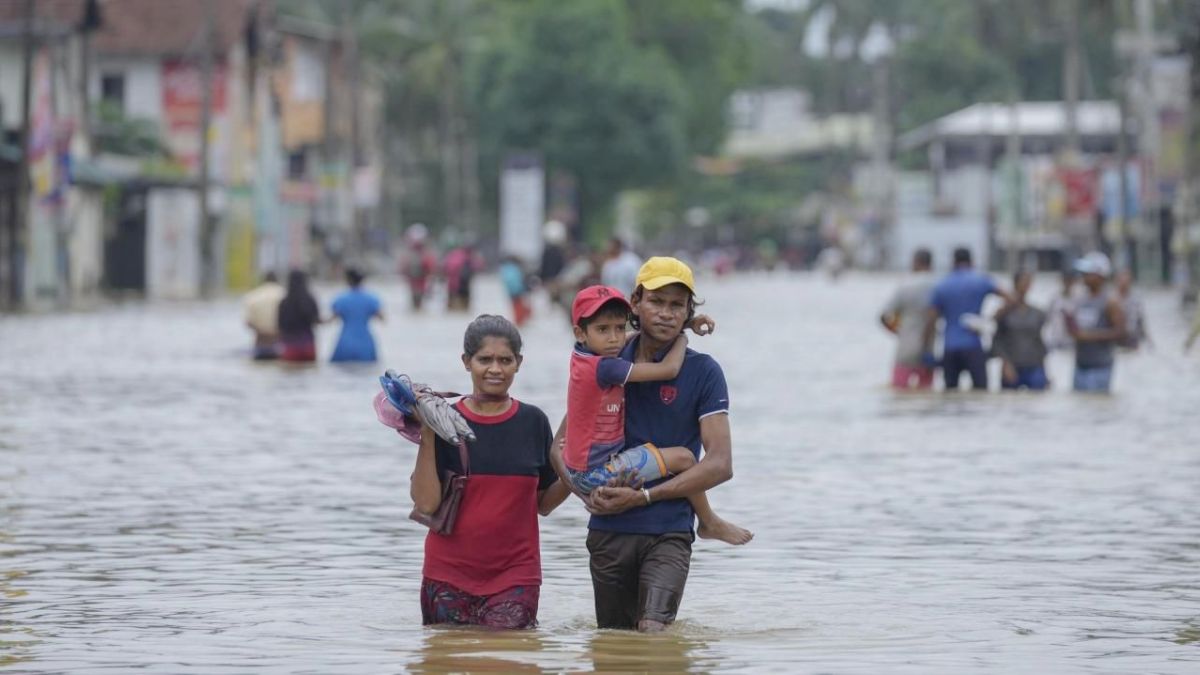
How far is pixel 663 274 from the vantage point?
A: 869 cm

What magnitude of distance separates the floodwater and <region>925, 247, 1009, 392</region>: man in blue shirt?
19.4 inches

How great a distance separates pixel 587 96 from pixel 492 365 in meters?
96.4

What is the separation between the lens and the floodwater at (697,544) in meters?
9.23

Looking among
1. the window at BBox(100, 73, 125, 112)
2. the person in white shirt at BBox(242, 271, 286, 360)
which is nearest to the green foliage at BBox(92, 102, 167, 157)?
the window at BBox(100, 73, 125, 112)

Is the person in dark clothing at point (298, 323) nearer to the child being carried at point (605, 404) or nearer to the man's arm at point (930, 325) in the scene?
the man's arm at point (930, 325)

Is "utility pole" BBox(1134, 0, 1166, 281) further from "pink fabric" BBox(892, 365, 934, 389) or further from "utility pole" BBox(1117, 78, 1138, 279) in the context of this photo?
"pink fabric" BBox(892, 365, 934, 389)

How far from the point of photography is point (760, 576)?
11766 mm

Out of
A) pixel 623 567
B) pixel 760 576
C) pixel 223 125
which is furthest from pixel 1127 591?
pixel 223 125

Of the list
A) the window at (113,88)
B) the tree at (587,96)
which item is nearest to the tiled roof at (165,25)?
the window at (113,88)

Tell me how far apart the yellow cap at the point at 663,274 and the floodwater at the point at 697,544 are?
3.98 ft

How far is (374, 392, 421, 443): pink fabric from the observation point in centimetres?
878

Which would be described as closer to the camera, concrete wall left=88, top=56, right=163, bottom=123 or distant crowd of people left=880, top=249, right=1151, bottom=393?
distant crowd of people left=880, top=249, right=1151, bottom=393

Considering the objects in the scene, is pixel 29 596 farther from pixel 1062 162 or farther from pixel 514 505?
pixel 1062 162

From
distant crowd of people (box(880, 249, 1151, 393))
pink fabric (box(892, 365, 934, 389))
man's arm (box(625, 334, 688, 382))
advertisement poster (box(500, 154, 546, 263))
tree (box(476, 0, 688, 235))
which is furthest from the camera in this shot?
tree (box(476, 0, 688, 235))
